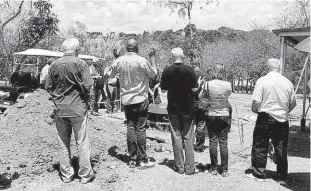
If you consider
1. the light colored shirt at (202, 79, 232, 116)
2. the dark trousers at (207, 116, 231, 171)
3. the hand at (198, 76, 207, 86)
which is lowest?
the dark trousers at (207, 116, 231, 171)

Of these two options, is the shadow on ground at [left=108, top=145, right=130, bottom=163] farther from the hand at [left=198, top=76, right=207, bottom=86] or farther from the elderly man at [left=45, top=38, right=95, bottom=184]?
the hand at [left=198, top=76, right=207, bottom=86]

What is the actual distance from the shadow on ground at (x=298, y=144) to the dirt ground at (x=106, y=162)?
22 mm

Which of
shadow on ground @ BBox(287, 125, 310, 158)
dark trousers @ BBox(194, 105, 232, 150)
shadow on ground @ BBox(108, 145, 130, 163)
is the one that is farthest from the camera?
shadow on ground @ BBox(287, 125, 310, 158)

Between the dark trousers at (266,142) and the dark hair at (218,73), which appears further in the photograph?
the dark hair at (218,73)

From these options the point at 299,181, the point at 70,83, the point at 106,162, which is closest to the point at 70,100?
the point at 70,83

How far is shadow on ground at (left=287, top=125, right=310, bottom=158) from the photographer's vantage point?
7167 millimetres

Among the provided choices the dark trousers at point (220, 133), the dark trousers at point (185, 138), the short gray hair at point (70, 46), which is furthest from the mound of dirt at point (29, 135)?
the dark trousers at point (220, 133)

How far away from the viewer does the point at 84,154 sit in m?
4.83

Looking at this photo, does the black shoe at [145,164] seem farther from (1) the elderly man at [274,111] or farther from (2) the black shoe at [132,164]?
(1) the elderly man at [274,111]

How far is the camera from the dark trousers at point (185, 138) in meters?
5.37

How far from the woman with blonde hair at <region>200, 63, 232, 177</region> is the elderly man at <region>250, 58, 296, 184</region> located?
0.44 metres

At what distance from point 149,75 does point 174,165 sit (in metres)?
1.51

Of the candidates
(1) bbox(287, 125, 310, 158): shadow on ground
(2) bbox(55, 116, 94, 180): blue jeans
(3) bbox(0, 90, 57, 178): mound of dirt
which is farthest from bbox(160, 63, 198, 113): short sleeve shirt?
(1) bbox(287, 125, 310, 158): shadow on ground

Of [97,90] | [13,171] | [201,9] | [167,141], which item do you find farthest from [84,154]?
[201,9]
